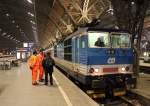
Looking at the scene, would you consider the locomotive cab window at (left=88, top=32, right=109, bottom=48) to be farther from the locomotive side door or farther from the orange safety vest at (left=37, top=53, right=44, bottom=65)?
the orange safety vest at (left=37, top=53, right=44, bottom=65)

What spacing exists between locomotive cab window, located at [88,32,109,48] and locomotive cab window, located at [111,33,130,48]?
353 millimetres

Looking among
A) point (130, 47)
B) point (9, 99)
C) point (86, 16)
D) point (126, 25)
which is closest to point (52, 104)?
point (9, 99)

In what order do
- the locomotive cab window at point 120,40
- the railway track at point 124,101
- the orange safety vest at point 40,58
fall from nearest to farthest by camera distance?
1. the railway track at point 124,101
2. the locomotive cab window at point 120,40
3. the orange safety vest at point 40,58

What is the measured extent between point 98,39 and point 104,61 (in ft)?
3.31

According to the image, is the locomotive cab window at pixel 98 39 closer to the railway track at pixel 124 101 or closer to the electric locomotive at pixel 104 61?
the electric locomotive at pixel 104 61

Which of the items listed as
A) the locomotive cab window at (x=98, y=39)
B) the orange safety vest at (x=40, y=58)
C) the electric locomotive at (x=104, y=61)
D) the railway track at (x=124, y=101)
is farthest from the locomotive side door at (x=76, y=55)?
the railway track at (x=124, y=101)

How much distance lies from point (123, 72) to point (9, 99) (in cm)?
579

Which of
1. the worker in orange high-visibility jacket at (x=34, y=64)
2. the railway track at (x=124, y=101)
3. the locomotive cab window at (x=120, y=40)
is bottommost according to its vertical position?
the railway track at (x=124, y=101)

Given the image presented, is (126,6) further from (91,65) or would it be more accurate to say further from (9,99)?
(9,99)

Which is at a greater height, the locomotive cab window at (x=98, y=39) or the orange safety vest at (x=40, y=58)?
the locomotive cab window at (x=98, y=39)

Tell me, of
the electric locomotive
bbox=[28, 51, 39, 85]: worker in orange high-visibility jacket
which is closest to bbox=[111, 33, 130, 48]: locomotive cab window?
the electric locomotive

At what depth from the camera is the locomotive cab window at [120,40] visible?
54.4 ft

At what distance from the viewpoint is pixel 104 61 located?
629 inches

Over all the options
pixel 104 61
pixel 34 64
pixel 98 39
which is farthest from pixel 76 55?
pixel 104 61
